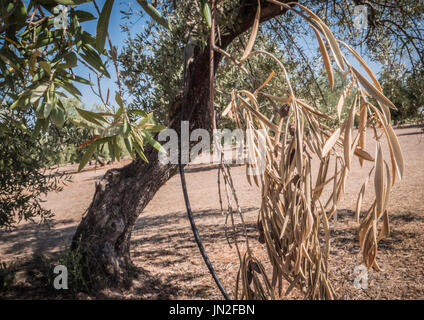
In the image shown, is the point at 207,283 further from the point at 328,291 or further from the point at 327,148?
the point at 327,148

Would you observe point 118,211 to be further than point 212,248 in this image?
No

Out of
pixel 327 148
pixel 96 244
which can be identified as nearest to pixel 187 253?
pixel 96 244

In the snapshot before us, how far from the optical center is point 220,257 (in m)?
4.00

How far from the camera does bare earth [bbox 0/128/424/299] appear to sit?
9.87ft

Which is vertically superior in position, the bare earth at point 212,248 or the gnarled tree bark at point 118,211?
the gnarled tree bark at point 118,211

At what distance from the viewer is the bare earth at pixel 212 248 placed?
3009mm

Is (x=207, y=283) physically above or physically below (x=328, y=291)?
below

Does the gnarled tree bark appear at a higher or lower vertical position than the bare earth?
higher

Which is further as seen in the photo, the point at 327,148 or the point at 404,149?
the point at 404,149

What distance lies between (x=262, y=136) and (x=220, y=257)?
337 centimetres

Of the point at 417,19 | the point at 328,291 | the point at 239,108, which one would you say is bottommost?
the point at 328,291

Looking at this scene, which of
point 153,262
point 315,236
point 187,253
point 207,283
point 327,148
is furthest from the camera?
point 187,253

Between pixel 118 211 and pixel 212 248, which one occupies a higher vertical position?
pixel 118 211

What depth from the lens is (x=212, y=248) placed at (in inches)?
173
